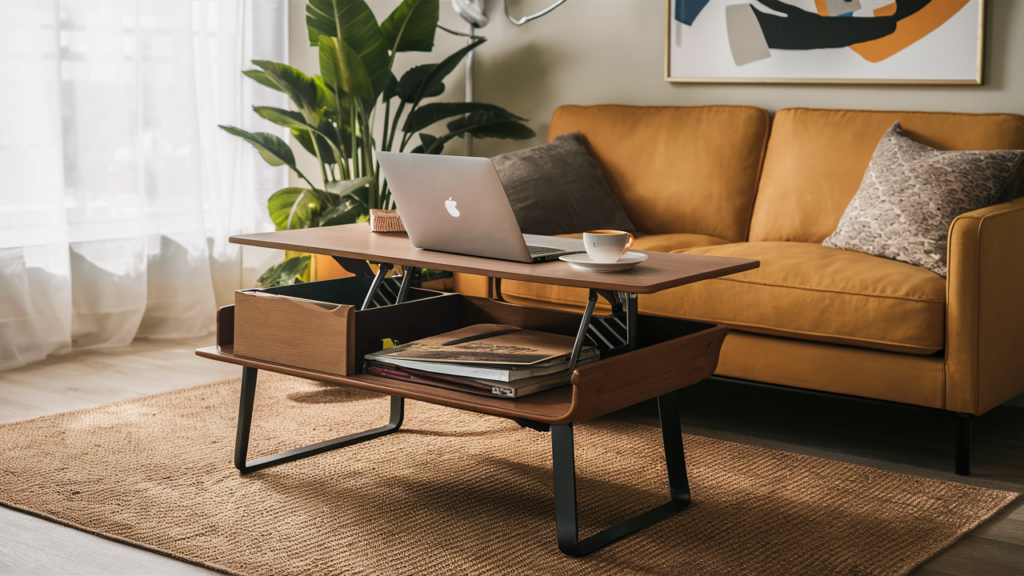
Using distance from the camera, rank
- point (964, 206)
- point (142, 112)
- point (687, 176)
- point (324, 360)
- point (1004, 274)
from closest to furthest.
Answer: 1. point (324, 360)
2. point (1004, 274)
3. point (964, 206)
4. point (687, 176)
5. point (142, 112)

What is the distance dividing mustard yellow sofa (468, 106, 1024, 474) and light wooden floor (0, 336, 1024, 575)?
0.54ft

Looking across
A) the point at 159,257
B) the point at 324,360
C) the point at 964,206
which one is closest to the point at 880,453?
the point at 964,206

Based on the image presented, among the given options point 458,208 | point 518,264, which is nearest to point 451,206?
point 458,208

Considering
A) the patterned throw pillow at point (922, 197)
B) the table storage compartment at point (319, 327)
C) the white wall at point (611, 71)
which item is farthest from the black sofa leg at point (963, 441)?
the table storage compartment at point (319, 327)

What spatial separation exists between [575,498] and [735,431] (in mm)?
1024

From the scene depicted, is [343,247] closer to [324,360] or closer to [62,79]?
[324,360]

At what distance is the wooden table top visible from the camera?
1593 millimetres

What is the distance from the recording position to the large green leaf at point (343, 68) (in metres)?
3.28

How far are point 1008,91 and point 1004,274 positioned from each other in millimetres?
864

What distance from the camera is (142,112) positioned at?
12.1 feet

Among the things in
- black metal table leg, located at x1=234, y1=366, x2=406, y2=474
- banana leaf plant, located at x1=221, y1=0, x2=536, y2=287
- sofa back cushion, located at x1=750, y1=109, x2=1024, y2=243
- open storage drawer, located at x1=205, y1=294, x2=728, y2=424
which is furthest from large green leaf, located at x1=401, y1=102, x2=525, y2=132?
open storage drawer, located at x1=205, y1=294, x2=728, y2=424

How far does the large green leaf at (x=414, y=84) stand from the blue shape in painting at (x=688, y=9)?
0.94 meters

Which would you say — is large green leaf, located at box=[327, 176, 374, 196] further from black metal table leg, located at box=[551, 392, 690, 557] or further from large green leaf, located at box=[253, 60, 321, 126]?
black metal table leg, located at box=[551, 392, 690, 557]

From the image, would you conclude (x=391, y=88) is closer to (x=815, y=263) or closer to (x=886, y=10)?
(x=886, y=10)
